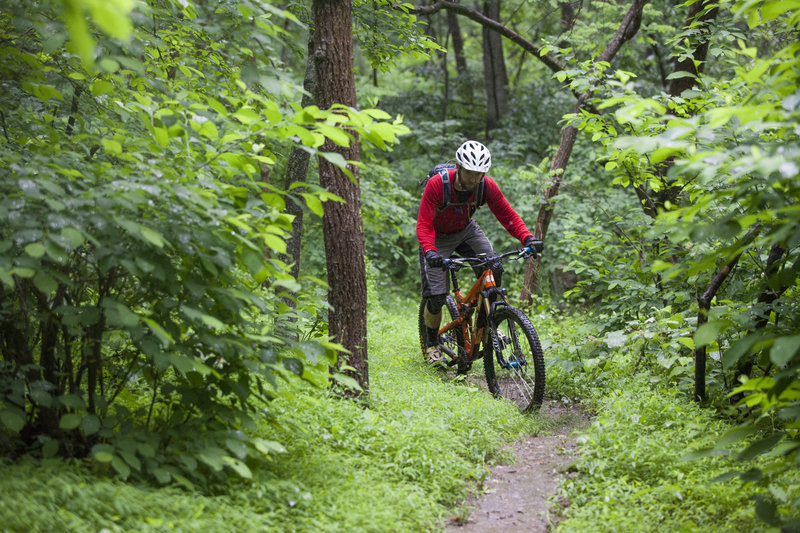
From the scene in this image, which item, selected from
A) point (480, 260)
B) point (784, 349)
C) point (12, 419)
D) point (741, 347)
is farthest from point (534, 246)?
point (12, 419)

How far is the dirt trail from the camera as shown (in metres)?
3.50

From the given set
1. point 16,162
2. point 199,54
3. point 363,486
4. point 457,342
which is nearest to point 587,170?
point 457,342

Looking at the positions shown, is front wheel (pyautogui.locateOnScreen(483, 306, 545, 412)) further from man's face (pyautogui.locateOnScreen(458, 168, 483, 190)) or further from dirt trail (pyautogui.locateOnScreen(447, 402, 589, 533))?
man's face (pyautogui.locateOnScreen(458, 168, 483, 190))

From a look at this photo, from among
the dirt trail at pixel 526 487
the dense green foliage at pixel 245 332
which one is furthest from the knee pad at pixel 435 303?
the dirt trail at pixel 526 487

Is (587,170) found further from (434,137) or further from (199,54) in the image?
(199,54)

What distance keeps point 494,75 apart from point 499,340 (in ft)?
36.7

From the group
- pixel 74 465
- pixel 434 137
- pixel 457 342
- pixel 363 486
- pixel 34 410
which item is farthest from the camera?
pixel 434 137

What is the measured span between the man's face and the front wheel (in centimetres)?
128

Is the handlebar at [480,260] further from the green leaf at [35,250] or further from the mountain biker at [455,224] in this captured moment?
the green leaf at [35,250]

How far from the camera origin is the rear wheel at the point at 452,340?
6410 millimetres

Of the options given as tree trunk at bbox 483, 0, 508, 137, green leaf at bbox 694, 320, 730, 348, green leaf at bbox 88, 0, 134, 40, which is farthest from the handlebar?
tree trunk at bbox 483, 0, 508, 137

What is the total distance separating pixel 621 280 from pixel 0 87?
19.3 feet

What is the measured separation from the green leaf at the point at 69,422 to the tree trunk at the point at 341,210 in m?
2.07

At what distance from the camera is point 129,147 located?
330cm
